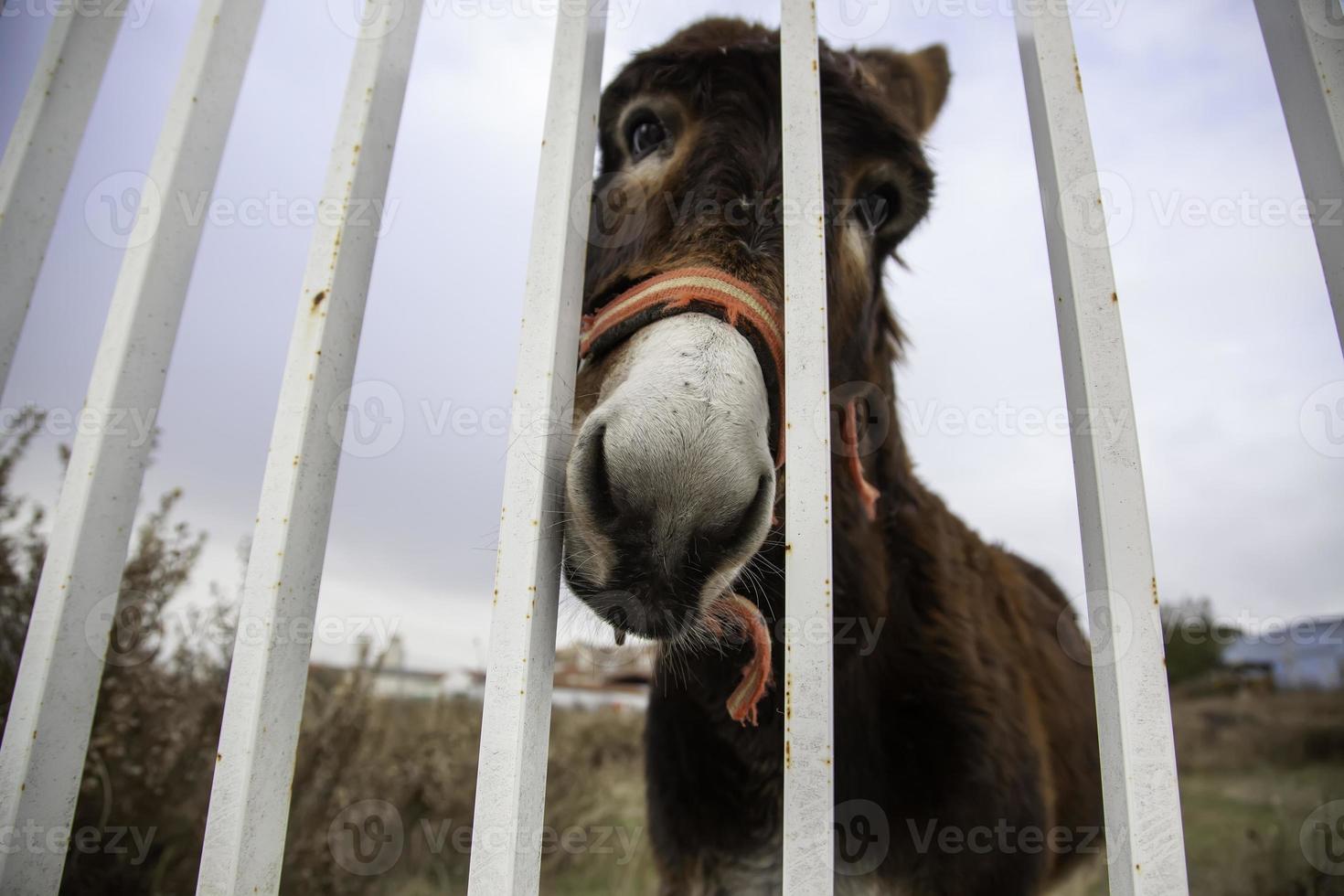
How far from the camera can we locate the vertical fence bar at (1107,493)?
844mm

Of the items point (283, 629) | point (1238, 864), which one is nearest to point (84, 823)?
point (283, 629)

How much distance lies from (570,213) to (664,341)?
0.83ft

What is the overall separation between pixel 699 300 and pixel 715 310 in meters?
0.03

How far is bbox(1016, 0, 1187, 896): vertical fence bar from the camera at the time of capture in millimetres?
844

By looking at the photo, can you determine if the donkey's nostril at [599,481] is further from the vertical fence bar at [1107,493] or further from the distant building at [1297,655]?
the distant building at [1297,655]

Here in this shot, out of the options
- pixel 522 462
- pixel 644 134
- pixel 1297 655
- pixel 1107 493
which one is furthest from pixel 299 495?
pixel 1297 655

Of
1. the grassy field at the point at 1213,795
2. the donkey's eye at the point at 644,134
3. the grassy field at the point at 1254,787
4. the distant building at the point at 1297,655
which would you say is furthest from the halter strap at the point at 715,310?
the distant building at the point at 1297,655

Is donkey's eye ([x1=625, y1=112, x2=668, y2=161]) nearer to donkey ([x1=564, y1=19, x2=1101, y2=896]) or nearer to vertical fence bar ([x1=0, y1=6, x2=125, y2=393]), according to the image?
donkey ([x1=564, y1=19, x2=1101, y2=896])

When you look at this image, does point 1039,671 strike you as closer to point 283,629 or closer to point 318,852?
point 283,629

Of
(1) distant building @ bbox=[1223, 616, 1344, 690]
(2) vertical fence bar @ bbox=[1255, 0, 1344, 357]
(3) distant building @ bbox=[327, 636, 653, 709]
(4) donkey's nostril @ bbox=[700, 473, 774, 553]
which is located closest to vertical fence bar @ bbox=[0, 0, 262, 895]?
(3) distant building @ bbox=[327, 636, 653, 709]

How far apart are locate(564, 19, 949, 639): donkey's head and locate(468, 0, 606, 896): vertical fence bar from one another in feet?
0.27

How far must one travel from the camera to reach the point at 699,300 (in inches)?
49.5

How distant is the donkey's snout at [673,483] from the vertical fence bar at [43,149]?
112cm

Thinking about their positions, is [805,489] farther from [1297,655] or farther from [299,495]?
[1297,655]
